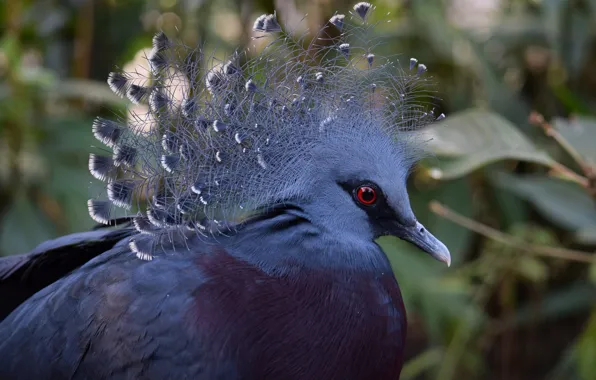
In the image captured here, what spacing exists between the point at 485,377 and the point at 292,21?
1.59 meters

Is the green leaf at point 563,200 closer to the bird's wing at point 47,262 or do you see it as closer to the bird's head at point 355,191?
the bird's head at point 355,191

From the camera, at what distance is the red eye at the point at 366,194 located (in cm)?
141

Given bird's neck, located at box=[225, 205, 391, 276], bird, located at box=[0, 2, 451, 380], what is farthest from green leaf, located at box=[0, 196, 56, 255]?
bird's neck, located at box=[225, 205, 391, 276]

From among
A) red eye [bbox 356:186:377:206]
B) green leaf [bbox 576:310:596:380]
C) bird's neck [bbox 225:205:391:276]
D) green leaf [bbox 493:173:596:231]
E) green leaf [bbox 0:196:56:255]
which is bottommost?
green leaf [bbox 576:310:596:380]

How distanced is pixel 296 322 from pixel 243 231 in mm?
203

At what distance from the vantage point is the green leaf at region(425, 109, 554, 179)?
5.92 ft

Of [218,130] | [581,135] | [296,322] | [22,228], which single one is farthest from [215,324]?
[22,228]

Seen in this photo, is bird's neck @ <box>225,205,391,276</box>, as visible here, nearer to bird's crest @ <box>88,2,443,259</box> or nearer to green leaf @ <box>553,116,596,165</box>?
bird's crest @ <box>88,2,443,259</box>

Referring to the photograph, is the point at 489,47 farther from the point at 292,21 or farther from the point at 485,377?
the point at 485,377

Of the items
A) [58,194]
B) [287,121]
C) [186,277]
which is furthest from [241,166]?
[58,194]

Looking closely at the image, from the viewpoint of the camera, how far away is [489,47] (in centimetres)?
286

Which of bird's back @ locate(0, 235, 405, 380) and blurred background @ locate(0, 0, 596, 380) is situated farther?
blurred background @ locate(0, 0, 596, 380)

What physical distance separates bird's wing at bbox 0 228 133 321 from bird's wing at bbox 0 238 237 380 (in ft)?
0.32

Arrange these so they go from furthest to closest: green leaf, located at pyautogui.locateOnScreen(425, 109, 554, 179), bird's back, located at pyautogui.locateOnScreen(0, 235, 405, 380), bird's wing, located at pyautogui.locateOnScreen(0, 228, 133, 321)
→ green leaf, located at pyautogui.locateOnScreen(425, 109, 554, 179) → bird's wing, located at pyautogui.locateOnScreen(0, 228, 133, 321) → bird's back, located at pyautogui.locateOnScreen(0, 235, 405, 380)
